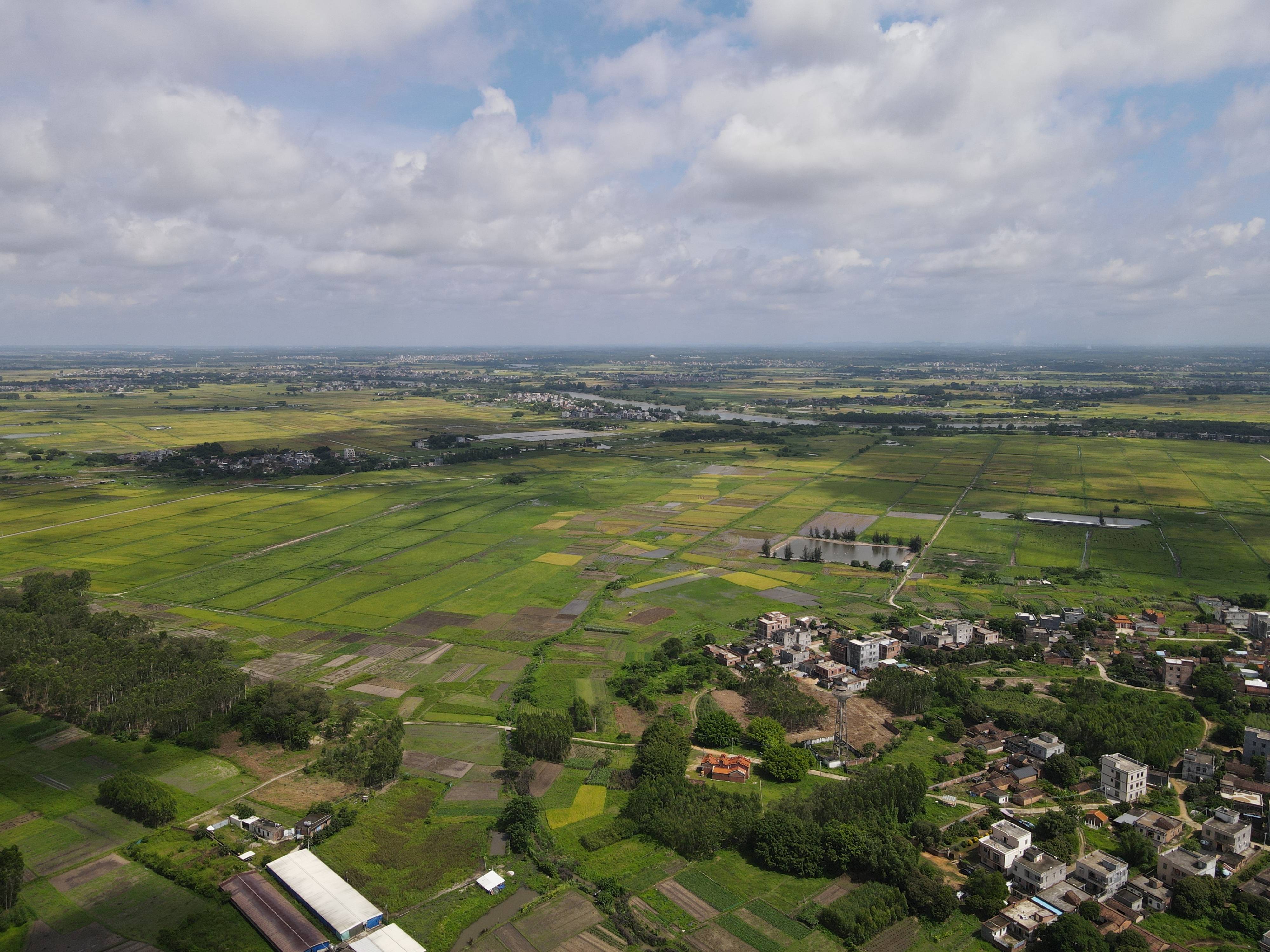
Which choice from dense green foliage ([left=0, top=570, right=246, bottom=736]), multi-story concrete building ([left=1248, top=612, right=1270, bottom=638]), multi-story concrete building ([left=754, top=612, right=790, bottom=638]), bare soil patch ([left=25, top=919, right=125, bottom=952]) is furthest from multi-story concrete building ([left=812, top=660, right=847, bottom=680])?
bare soil patch ([left=25, top=919, right=125, bottom=952])

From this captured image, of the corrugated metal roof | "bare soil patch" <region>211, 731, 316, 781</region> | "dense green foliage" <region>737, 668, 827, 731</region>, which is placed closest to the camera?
the corrugated metal roof

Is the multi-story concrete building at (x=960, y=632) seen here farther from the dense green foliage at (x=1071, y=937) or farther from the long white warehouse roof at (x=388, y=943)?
the long white warehouse roof at (x=388, y=943)

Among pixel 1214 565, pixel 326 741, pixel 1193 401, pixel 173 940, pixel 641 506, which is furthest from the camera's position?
pixel 1193 401

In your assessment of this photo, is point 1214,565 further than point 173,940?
Yes

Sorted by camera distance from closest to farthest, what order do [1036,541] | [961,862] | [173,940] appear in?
[173,940]
[961,862]
[1036,541]

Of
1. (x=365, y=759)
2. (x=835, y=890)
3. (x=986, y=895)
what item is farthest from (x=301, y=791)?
(x=986, y=895)

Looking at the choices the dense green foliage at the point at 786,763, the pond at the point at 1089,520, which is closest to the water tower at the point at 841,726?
the dense green foliage at the point at 786,763

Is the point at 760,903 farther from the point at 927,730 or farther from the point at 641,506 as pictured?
the point at 641,506

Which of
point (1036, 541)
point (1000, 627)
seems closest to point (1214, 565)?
point (1036, 541)

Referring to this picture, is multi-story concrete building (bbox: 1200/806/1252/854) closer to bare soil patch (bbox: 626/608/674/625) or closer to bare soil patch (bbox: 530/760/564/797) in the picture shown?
bare soil patch (bbox: 530/760/564/797)
